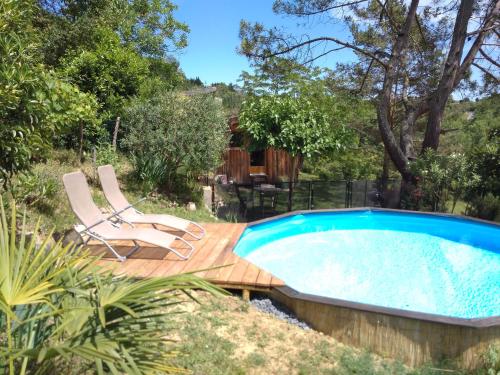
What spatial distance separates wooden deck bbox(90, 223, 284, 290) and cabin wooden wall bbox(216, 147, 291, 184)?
11.7 metres

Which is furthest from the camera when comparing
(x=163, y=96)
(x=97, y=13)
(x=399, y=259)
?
(x=97, y=13)

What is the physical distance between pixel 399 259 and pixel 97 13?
12943mm

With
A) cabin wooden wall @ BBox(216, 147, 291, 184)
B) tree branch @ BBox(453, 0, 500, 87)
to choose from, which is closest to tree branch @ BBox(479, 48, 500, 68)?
tree branch @ BBox(453, 0, 500, 87)

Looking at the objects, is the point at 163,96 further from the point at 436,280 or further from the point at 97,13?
the point at 436,280

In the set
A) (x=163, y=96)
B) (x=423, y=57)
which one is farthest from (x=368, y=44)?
(x=163, y=96)

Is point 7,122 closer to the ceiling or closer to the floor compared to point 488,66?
closer to the floor

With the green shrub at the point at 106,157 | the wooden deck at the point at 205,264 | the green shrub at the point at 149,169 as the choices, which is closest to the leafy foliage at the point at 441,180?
the wooden deck at the point at 205,264

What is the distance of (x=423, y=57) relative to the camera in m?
16.3

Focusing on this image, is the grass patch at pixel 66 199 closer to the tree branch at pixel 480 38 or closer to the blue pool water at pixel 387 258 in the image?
the blue pool water at pixel 387 258

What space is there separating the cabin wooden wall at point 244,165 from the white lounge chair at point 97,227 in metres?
12.2

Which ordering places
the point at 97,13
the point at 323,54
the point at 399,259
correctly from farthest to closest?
the point at 323,54, the point at 97,13, the point at 399,259

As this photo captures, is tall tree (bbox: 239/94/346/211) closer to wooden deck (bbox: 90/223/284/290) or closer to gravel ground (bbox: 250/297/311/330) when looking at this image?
wooden deck (bbox: 90/223/284/290)

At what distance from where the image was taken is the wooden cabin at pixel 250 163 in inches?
748

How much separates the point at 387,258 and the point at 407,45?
409 inches
